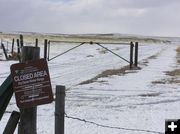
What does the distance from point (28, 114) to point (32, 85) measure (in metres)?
0.41

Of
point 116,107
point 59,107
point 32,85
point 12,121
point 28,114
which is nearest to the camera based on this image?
point 32,85

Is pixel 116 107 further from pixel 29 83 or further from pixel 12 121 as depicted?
pixel 29 83

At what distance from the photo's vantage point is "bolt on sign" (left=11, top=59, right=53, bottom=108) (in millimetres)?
5223

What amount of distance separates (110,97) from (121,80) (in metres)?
5.19

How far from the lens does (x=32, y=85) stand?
5.22 metres

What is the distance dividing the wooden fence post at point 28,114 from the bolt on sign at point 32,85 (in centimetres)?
21

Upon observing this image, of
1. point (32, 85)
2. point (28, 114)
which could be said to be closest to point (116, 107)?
point (28, 114)

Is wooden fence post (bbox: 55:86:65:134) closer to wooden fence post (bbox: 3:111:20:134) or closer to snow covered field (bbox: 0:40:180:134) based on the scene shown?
wooden fence post (bbox: 3:111:20:134)

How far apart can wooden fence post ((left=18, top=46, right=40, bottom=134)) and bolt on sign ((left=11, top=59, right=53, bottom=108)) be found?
21cm

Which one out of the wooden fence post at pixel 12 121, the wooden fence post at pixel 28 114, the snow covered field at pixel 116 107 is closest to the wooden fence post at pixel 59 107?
the wooden fence post at pixel 28 114

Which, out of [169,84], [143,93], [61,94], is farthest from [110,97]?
[61,94]

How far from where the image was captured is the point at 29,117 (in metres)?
5.49

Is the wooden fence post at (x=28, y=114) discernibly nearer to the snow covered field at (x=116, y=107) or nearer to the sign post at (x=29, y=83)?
the sign post at (x=29, y=83)

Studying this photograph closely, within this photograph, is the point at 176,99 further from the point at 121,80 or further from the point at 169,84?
the point at 121,80
